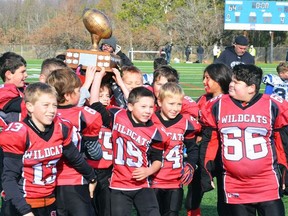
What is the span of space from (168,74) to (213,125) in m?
0.99

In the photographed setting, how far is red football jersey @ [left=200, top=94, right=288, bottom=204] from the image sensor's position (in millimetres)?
4379

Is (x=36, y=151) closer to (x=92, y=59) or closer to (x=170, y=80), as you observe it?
(x=92, y=59)

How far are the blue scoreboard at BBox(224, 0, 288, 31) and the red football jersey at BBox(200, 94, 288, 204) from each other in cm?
3085

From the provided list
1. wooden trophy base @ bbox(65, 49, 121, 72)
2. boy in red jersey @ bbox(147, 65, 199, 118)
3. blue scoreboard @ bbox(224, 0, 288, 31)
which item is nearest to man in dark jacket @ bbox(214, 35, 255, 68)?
boy in red jersey @ bbox(147, 65, 199, 118)

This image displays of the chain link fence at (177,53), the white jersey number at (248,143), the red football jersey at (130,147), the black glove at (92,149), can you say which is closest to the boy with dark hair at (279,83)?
the white jersey number at (248,143)

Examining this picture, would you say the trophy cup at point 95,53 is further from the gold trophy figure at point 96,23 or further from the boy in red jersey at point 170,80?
the boy in red jersey at point 170,80

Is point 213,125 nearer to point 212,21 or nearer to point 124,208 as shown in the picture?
point 124,208

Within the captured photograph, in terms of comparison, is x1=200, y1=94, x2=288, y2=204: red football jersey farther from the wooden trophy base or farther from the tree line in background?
the tree line in background

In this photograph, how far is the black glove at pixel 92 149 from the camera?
174 inches

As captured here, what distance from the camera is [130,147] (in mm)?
4547

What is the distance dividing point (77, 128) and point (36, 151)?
558 millimetres

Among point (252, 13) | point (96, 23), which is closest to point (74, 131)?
point (96, 23)

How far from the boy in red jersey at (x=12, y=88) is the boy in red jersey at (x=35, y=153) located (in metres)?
0.53

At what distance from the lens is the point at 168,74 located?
5.41 m
